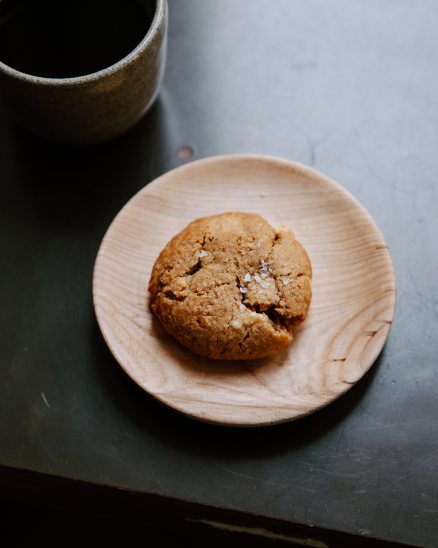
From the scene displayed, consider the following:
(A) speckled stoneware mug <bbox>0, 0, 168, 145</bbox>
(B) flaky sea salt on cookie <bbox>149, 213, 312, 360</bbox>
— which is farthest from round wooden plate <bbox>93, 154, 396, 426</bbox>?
(A) speckled stoneware mug <bbox>0, 0, 168, 145</bbox>

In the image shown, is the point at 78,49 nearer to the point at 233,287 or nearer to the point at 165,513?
the point at 233,287

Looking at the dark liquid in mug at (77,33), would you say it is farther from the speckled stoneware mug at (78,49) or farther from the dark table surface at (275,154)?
the dark table surface at (275,154)

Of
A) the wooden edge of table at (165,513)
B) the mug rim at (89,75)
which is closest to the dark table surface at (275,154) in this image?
the wooden edge of table at (165,513)

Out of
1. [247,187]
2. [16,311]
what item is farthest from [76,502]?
[247,187]

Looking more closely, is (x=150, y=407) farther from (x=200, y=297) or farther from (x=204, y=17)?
(x=204, y=17)

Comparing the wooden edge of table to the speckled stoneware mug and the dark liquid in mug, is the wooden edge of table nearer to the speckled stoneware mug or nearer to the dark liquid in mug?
the speckled stoneware mug
